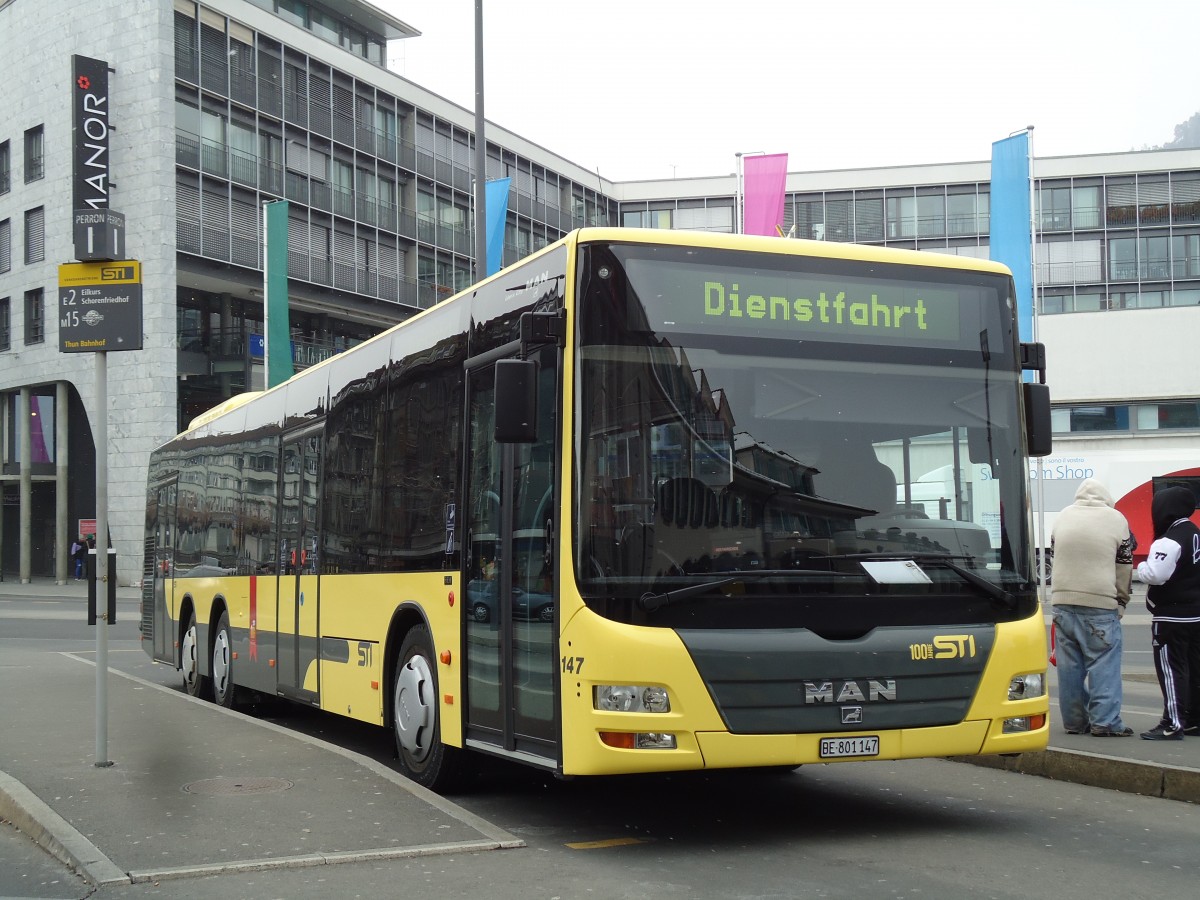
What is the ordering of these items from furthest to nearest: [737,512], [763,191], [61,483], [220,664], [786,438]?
[61,483]
[763,191]
[220,664]
[786,438]
[737,512]

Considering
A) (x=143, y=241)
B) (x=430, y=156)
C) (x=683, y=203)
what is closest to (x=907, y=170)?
(x=683, y=203)

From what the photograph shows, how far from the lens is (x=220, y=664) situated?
1491 centimetres

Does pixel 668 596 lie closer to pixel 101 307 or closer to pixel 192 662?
pixel 101 307

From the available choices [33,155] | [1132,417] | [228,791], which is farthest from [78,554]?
[228,791]

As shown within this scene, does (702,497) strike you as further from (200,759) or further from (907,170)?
(907,170)

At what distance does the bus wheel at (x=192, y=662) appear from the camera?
51.4 ft

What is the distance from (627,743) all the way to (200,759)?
3906mm

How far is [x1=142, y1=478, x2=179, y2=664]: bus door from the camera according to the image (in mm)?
17250

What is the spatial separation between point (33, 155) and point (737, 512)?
47.6 meters

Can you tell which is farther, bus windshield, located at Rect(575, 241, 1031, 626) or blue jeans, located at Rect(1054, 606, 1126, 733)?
blue jeans, located at Rect(1054, 606, 1126, 733)

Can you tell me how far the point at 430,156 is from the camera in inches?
2197

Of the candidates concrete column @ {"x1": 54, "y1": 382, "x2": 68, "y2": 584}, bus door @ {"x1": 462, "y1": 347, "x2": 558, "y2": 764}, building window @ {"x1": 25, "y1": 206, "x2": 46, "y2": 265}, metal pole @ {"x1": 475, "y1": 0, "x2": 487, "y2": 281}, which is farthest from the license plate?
building window @ {"x1": 25, "y1": 206, "x2": 46, "y2": 265}

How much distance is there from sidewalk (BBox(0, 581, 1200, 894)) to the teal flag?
902 inches

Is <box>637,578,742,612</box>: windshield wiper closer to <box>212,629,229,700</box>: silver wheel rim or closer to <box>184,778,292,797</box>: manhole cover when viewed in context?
<box>184,778,292,797</box>: manhole cover
